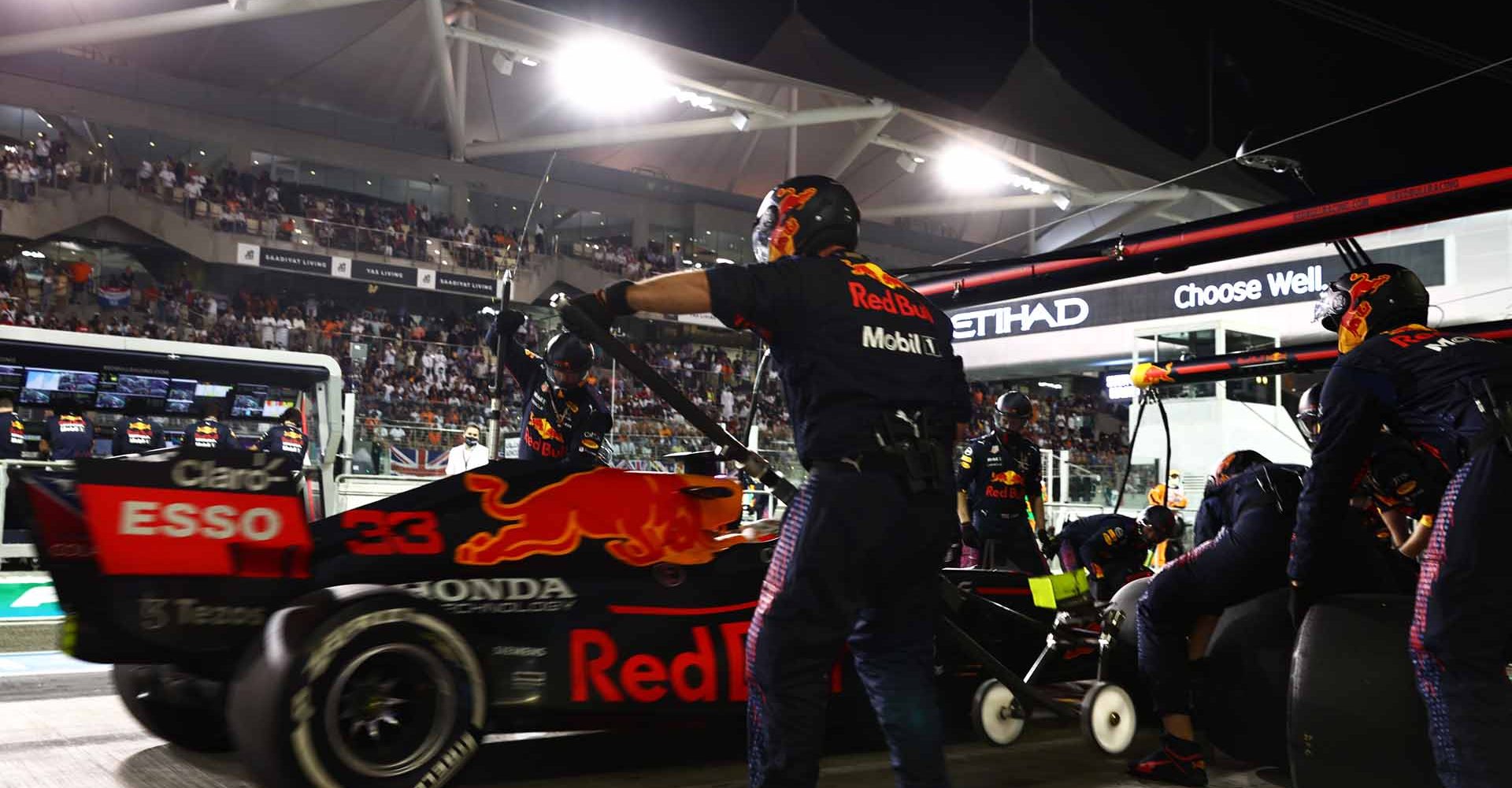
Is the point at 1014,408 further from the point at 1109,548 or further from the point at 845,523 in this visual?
the point at 845,523

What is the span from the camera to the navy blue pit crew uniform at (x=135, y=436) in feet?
40.0

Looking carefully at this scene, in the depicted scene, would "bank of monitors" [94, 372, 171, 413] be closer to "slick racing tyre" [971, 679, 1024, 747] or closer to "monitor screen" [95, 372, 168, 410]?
"monitor screen" [95, 372, 168, 410]

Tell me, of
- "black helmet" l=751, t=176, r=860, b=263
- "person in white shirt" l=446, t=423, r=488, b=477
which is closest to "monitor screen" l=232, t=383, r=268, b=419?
"person in white shirt" l=446, t=423, r=488, b=477

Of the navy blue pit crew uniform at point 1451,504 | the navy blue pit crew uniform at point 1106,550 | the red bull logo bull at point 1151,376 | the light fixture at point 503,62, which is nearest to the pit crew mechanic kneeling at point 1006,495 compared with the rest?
the navy blue pit crew uniform at point 1106,550

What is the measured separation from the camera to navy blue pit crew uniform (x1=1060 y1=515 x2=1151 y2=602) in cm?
723

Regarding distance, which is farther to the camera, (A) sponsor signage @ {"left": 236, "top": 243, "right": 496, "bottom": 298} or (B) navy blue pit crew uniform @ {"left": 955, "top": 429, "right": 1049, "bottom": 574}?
(A) sponsor signage @ {"left": 236, "top": 243, "right": 496, "bottom": 298}

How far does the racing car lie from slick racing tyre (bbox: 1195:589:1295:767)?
149 centimetres

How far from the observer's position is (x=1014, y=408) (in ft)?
25.4

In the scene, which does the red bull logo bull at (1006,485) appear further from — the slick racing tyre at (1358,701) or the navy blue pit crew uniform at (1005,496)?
the slick racing tyre at (1358,701)

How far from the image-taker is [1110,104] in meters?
11.3

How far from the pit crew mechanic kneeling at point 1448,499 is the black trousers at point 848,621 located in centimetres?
136

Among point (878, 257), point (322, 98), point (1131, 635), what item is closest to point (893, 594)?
point (1131, 635)

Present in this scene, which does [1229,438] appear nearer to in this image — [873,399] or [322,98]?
[873,399]

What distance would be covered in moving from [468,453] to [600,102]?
58.8 ft
